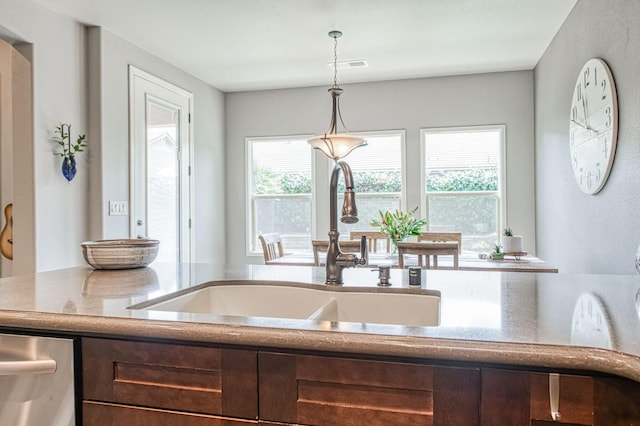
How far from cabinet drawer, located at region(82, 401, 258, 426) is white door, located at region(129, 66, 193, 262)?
3.17 m

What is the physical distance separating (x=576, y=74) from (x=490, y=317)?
2.92m

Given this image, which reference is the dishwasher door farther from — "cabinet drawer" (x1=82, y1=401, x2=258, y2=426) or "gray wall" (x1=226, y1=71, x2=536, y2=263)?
"gray wall" (x1=226, y1=71, x2=536, y2=263)

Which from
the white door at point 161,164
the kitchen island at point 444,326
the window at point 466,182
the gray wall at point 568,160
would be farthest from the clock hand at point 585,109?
the white door at point 161,164

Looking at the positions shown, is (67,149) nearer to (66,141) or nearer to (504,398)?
(66,141)

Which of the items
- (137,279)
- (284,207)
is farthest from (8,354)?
(284,207)

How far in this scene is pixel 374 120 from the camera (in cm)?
526

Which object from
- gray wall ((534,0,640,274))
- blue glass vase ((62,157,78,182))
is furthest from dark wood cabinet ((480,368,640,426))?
blue glass vase ((62,157,78,182))

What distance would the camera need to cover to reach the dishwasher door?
106 centimetres

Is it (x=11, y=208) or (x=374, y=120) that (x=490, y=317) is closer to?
(x=11, y=208)

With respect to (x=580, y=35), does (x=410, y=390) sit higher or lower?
lower

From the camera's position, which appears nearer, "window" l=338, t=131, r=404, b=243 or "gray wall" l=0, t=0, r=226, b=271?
"gray wall" l=0, t=0, r=226, b=271

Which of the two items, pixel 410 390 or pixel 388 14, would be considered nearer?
pixel 410 390

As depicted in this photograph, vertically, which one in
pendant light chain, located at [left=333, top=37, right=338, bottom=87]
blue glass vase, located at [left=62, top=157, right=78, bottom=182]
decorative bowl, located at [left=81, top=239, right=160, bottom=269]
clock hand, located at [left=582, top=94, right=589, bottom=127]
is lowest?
decorative bowl, located at [left=81, top=239, right=160, bottom=269]

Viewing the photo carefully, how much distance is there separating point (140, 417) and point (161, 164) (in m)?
3.74
